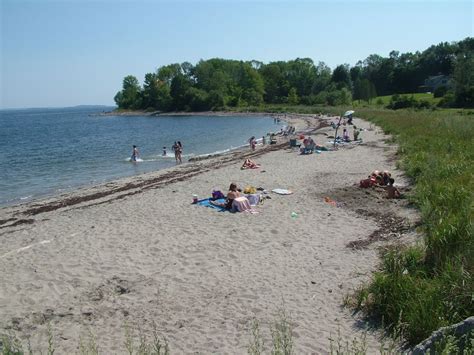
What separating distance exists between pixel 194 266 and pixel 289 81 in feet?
379

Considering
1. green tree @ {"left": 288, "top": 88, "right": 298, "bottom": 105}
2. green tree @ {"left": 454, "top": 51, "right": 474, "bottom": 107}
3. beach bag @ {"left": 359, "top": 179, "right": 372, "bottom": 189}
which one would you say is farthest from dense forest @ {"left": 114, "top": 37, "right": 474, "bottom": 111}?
beach bag @ {"left": 359, "top": 179, "right": 372, "bottom": 189}

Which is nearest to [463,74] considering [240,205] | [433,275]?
[240,205]

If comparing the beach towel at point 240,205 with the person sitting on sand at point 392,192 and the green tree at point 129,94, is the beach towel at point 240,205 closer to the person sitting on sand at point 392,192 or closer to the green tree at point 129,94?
the person sitting on sand at point 392,192

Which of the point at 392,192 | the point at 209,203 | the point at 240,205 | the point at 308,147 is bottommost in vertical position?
the point at 209,203

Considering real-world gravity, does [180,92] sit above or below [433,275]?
above

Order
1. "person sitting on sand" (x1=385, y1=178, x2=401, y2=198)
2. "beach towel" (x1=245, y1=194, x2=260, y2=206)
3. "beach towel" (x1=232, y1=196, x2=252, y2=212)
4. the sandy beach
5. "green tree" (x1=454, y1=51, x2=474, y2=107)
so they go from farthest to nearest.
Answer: "green tree" (x1=454, y1=51, x2=474, y2=107) < "beach towel" (x1=245, y1=194, x2=260, y2=206) < "person sitting on sand" (x1=385, y1=178, x2=401, y2=198) < "beach towel" (x1=232, y1=196, x2=252, y2=212) < the sandy beach

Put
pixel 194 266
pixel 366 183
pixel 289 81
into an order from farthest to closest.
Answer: pixel 289 81 → pixel 366 183 → pixel 194 266

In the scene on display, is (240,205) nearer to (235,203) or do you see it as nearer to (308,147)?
(235,203)

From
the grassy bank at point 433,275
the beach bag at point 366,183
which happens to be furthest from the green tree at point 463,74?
the grassy bank at point 433,275

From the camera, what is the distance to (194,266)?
852cm

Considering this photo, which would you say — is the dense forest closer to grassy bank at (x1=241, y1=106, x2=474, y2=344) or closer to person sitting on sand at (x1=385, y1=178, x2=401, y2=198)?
person sitting on sand at (x1=385, y1=178, x2=401, y2=198)

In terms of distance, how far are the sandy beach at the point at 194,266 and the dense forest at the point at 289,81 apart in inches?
3191

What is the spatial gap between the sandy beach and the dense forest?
8104 centimetres

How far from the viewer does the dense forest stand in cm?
9619
